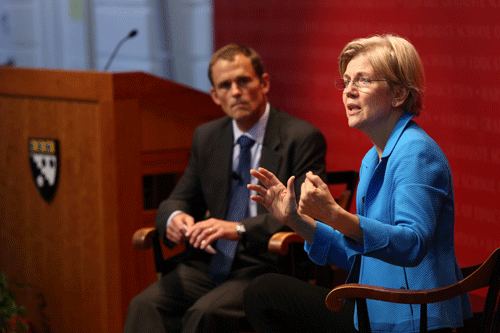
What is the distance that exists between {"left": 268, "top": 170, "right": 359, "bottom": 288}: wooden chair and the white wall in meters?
1.95

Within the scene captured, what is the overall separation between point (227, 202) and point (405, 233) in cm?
117

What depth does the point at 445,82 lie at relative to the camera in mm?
2611

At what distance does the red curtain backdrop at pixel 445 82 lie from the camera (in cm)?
244

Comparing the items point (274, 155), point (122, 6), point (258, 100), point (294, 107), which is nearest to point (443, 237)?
point (274, 155)

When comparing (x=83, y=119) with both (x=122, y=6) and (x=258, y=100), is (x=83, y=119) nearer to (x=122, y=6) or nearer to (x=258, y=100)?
(x=258, y=100)

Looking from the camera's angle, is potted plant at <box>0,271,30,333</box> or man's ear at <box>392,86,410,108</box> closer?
man's ear at <box>392,86,410,108</box>

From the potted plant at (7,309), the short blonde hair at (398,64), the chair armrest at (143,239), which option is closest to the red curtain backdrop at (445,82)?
the short blonde hair at (398,64)

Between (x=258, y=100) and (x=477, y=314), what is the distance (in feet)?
3.85

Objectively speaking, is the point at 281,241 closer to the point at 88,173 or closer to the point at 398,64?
the point at 398,64

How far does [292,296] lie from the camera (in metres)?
1.87

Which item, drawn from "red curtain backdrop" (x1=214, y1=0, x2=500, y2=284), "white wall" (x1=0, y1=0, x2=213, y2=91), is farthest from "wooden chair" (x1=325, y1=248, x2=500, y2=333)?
"white wall" (x1=0, y1=0, x2=213, y2=91)

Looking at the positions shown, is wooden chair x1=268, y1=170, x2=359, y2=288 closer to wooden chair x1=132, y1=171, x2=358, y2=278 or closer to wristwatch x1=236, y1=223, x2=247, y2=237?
wooden chair x1=132, y1=171, x2=358, y2=278

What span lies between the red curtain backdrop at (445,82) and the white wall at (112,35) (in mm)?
1239

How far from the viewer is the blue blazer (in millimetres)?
1519
